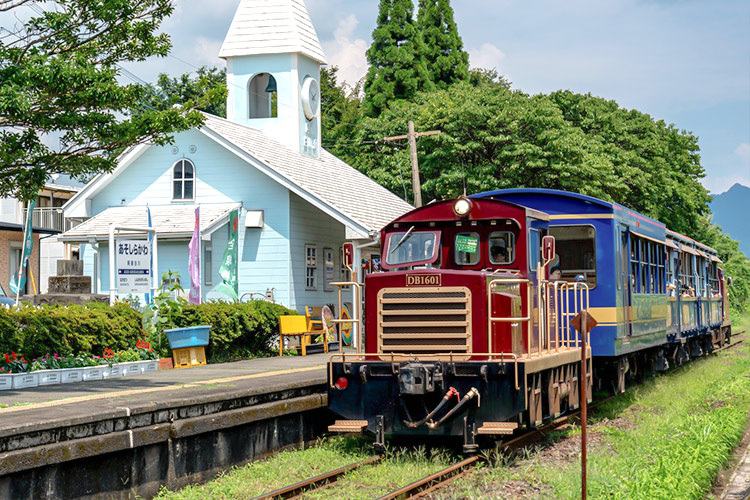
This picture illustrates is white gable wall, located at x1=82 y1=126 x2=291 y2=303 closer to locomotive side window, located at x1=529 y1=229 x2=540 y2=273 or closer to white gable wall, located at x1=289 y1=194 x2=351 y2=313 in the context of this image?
white gable wall, located at x1=289 y1=194 x2=351 y2=313

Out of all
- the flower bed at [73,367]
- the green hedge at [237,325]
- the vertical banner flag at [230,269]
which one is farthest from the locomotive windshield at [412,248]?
the vertical banner flag at [230,269]

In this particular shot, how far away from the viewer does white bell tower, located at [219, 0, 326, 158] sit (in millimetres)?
29391

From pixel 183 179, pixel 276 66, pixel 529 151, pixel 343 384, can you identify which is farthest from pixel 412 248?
pixel 529 151

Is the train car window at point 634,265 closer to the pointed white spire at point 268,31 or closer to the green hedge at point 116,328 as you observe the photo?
the green hedge at point 116,328

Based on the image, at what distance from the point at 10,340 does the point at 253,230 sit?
38.2ft

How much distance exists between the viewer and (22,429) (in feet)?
27.6

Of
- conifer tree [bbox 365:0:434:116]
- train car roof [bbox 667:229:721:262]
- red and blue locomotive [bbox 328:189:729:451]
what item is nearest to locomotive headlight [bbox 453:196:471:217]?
red and blue locomotive [bbox 328:189:729:451]

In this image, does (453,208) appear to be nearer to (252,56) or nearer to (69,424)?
(69,424)

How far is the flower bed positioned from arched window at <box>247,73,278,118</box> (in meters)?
14.5

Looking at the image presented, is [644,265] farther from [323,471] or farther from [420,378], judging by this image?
[323,471]

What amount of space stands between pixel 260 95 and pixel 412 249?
20.1 meters

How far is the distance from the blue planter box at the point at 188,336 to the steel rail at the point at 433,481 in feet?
27.8

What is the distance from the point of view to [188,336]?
60.1ft

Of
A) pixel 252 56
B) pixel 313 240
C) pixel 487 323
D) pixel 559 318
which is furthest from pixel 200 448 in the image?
pixel 252 56
